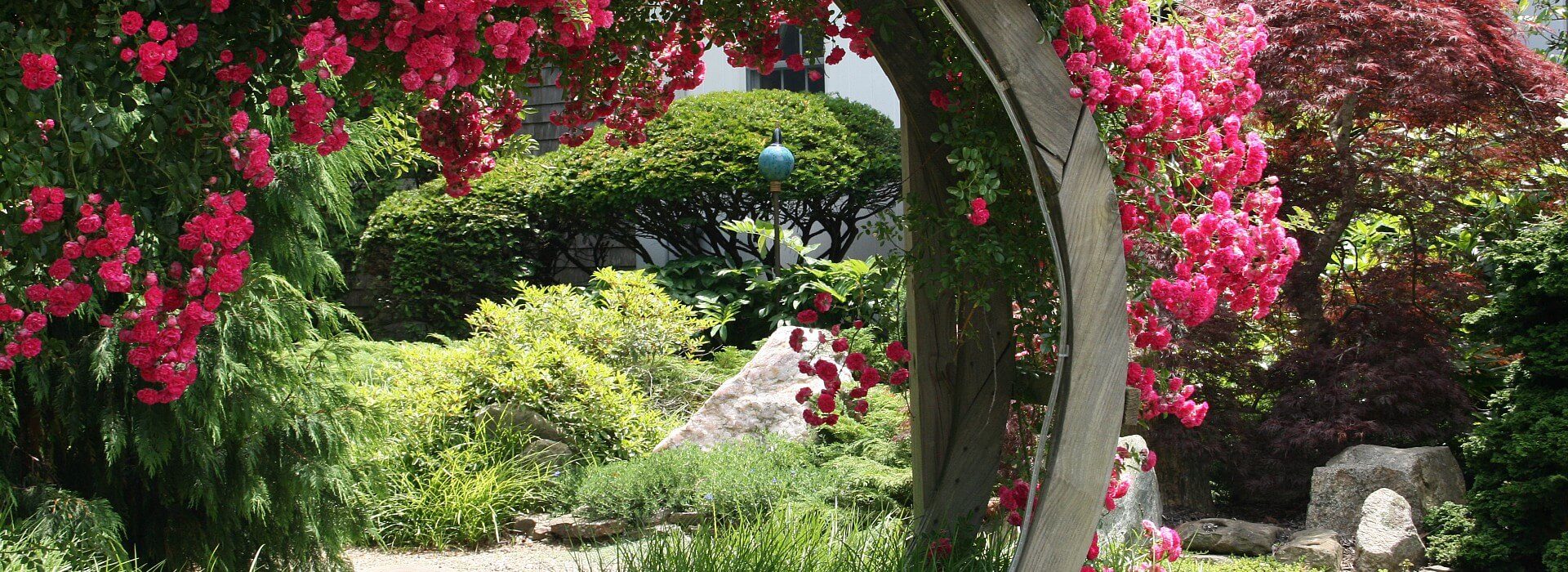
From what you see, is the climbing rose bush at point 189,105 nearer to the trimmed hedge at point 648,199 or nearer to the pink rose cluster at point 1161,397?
the pink rose cluster at point 1161,397

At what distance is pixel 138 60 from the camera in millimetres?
1908

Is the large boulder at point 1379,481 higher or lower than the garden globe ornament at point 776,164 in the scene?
lower

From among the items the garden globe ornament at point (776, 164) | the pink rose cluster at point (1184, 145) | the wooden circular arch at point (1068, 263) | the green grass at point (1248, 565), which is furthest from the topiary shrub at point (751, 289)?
the wooden circular arch at point (1068, 263)

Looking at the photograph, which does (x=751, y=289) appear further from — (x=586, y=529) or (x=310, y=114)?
(x=310, y=114)

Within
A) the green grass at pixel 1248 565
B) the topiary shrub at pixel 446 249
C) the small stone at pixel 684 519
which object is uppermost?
the topiary shrub at pixel 446 249

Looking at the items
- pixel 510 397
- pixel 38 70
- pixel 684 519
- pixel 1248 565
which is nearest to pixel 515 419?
pixel 510 397

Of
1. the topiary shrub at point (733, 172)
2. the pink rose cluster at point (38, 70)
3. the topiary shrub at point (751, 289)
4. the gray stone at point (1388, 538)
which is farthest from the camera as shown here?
the topiary shrub at point (733, 172)

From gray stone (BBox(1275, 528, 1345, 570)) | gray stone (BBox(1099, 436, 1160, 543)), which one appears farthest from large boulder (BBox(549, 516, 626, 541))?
gray stone (BBox(1275, 528, 1345, 570))

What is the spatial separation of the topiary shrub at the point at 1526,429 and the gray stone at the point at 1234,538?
65cm

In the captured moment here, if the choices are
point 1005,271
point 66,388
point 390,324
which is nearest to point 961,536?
point 1005,271

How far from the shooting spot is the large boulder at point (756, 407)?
5.77 meters

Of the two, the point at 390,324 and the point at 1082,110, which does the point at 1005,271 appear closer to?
the point at 1082,110

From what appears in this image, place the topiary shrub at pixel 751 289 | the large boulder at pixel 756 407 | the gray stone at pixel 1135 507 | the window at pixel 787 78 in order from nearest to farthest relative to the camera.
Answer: the gray stone at pixel 1135 507, the large boulder at pixel 756 407, the topiary shrub at pixel 751 289, the window at pixel 787 78

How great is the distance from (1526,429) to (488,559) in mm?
4048
